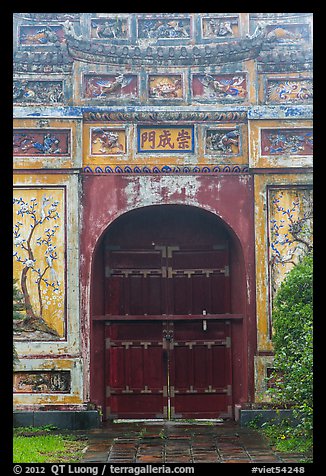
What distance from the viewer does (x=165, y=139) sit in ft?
30.2

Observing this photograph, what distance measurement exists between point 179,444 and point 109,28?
516cm

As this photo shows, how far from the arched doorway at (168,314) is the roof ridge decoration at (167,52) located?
1.87 m

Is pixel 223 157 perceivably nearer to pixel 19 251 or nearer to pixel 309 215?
pixel 309 215

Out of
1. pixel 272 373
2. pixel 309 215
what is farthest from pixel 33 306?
pixel 309 215

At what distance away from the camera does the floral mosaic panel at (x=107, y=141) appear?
30.2 feet

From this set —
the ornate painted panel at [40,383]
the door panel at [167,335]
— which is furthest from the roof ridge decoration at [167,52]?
the ornate painted panel at [40,383]

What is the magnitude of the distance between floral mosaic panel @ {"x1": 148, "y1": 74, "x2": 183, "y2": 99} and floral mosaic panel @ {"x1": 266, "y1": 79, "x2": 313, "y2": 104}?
113 cm

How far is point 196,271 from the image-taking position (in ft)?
31.7

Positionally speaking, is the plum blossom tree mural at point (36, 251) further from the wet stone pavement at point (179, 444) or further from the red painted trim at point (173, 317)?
the wet stone pavement at point (179, 444)

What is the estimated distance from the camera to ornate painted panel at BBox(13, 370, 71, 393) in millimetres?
8898

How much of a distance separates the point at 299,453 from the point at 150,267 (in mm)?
3301

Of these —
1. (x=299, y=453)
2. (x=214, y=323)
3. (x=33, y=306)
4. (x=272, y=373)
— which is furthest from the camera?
(x=214, y=323)

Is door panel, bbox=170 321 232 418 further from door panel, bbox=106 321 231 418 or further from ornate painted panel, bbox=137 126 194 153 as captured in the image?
ornate painted panel, bbox=137 126 194 153

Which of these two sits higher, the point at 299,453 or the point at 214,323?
the point at 214,323
